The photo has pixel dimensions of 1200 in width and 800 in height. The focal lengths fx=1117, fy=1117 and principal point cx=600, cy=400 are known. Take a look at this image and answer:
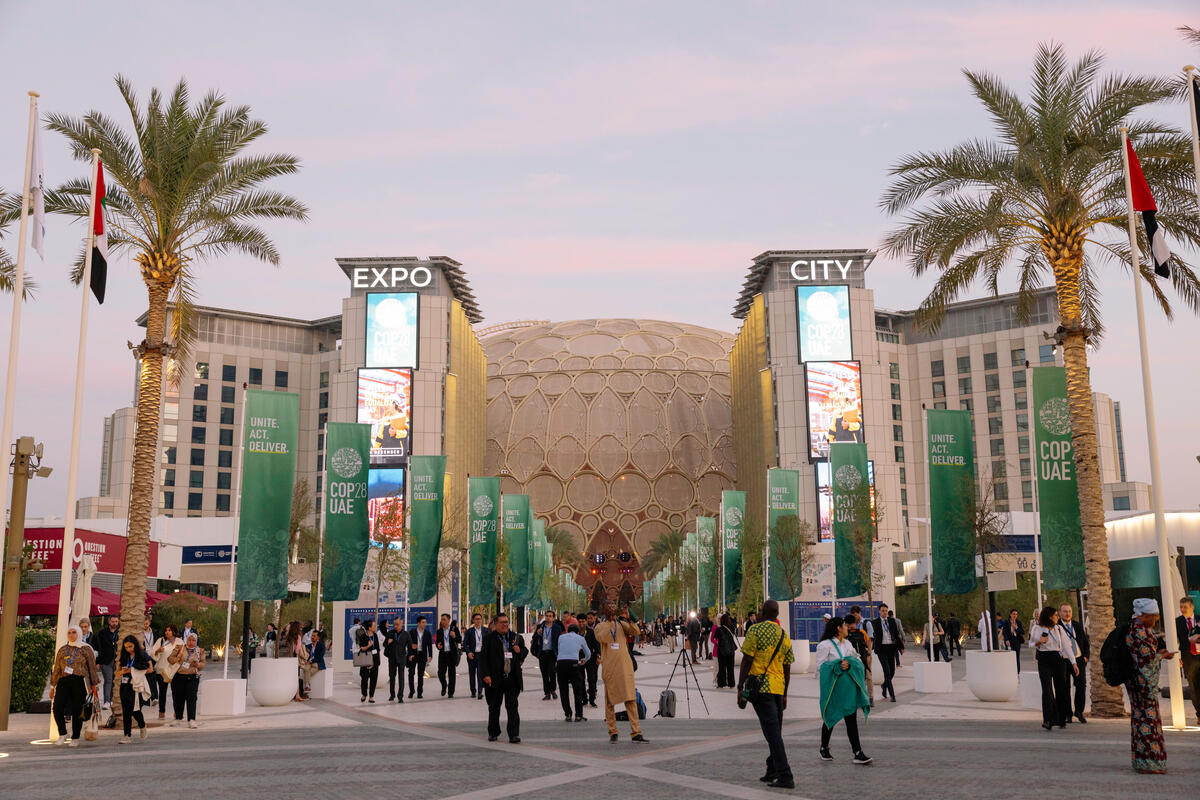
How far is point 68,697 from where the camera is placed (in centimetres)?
1479

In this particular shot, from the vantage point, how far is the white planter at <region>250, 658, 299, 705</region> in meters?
21.9

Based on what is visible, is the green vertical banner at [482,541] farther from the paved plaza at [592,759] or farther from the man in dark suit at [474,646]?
the paved plaza at [592,759]

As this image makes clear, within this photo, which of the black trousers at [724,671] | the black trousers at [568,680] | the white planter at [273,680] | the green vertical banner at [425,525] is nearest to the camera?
the black trousers at [568,680]

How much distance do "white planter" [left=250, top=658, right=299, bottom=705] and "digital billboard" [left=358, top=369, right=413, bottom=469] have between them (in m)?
46.7

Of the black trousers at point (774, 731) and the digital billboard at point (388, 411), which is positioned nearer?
the black trousers at point (774, 731)

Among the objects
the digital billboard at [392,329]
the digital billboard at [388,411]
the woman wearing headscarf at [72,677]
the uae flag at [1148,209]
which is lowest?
the woman wearing headscarf at [72,677]

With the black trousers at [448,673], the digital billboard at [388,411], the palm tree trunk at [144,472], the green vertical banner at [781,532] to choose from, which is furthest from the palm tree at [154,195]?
the digital billboard at [388,411]

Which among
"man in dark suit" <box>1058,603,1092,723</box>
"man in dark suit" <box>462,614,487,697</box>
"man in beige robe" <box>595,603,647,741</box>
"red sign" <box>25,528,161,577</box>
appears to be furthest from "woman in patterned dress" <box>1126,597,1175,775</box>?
"red sign" <box>25,528,161,577</box>

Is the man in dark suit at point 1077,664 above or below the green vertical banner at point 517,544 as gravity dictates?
below

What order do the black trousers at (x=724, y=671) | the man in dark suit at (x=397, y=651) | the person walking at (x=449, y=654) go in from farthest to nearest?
the black trousers at (x=724, y=671)
the person walking at (x=449, y=654)
the man in dark suit at (x=397, y=651)

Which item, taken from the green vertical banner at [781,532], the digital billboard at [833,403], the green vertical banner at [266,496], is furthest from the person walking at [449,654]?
the digital billboard at [833,403]

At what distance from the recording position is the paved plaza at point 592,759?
10125mm

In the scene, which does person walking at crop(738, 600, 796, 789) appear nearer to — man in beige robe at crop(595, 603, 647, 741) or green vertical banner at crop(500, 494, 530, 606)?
man in beige robe at crop(595, 603, 647, 741)

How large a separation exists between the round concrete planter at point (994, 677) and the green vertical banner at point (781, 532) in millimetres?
17153
